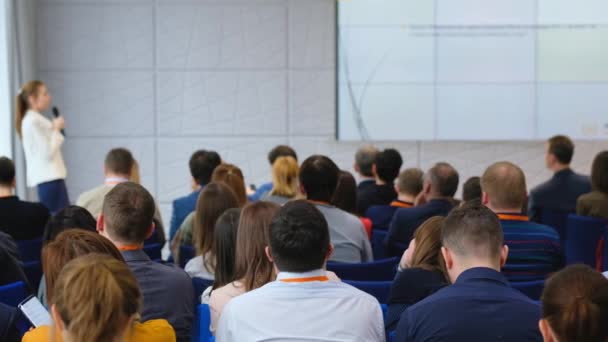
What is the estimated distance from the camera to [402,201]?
19.3ft

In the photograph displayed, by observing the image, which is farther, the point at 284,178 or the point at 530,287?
the point at 284,178

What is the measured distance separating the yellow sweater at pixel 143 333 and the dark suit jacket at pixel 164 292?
723mm

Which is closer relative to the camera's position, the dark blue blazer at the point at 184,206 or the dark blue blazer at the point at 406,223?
the dark blue blazer at the point at 406,223

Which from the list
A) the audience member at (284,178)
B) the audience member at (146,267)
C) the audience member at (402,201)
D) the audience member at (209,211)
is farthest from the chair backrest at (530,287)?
the audience member at (284,178)

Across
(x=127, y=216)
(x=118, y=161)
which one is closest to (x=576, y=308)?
(x=127, y=216)

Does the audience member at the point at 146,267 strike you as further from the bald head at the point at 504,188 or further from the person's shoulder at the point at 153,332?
the bald head at the point at 504,188

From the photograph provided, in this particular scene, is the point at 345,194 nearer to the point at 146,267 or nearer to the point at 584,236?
the point at 584,236

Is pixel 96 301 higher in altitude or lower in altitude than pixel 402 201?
higher

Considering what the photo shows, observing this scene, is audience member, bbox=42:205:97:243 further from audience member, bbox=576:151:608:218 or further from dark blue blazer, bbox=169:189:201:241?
audience member, bbox=576:151:608:218

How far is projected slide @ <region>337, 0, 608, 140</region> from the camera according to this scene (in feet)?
30.8

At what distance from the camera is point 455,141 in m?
9.48

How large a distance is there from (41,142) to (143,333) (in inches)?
228

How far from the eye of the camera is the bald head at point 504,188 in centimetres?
419

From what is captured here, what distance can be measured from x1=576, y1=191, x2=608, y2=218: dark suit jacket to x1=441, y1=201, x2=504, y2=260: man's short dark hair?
3.16 m
